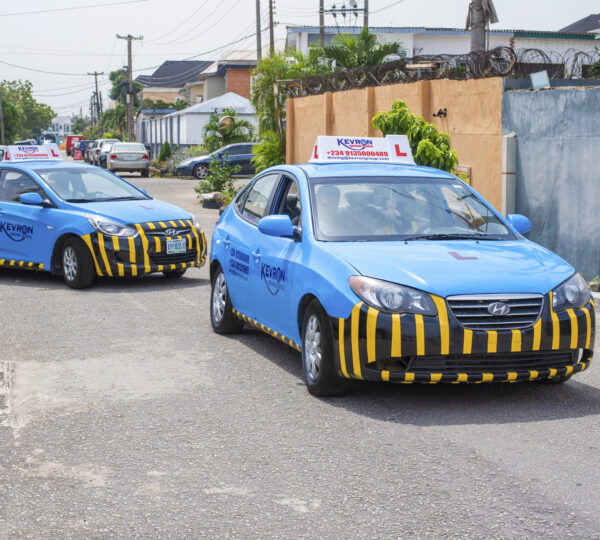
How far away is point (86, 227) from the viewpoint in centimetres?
1192

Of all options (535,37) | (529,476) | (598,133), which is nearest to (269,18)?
(535,37)

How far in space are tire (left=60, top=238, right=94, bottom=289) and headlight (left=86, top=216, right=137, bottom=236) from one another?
28 cm

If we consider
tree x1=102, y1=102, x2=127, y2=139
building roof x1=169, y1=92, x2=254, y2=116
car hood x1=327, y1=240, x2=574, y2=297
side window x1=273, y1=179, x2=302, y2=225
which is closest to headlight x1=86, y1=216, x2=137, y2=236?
side window x1=273, y1=179, x2=302, y2=225

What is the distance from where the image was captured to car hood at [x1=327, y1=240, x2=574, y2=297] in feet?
20.4

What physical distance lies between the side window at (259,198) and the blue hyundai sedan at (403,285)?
5 centimetres

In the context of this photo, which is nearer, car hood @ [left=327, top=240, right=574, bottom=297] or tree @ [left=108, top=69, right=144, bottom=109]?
car hood @ [left=327, top=240, right=574, bottom=297]

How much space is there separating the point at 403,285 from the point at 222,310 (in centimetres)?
311

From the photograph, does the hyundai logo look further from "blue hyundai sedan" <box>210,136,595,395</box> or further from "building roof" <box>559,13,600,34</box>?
"building roof" <box>559,13,600,34</box>

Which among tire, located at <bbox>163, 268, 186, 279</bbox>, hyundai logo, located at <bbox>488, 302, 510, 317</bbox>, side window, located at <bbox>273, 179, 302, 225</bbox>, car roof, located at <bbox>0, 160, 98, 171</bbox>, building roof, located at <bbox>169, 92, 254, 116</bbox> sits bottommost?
tire, located at <bbox>163, 268, 186, 279</bbox>

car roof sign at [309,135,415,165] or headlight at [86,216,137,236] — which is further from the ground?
car roof sign at [309,135,415,165]

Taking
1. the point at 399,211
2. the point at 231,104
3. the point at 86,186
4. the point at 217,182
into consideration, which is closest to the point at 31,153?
the point at 86,186

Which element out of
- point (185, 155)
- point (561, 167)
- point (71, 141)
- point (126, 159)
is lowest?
point (561, 167)

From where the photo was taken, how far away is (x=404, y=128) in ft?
49.8

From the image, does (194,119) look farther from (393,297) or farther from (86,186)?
(393,297)
